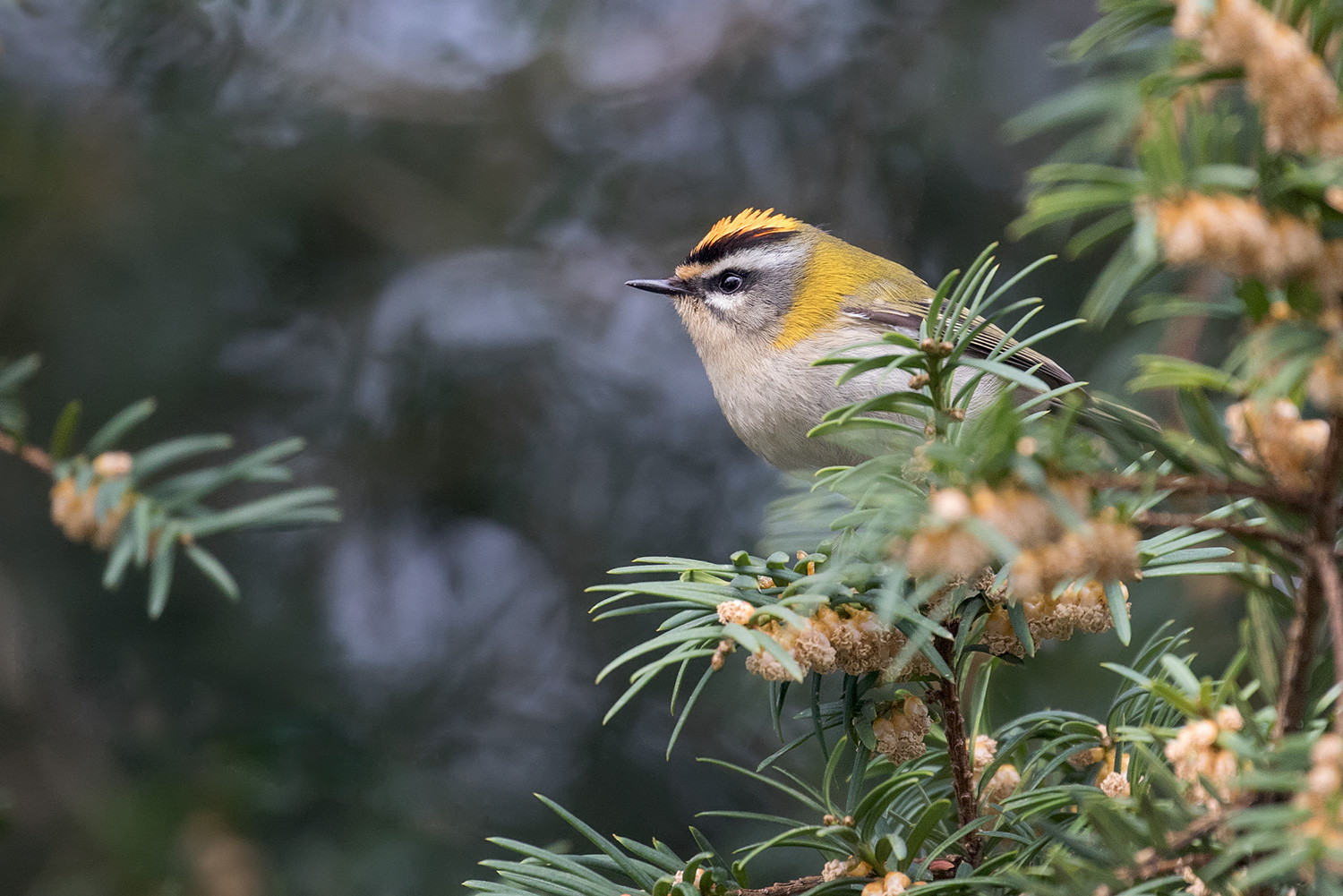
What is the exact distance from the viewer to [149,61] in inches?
91.7

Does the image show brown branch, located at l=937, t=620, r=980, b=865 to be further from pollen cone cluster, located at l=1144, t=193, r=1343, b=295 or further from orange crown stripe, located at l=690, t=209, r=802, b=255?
orange crown stripe, located at l=690, t=209, r=802, b=255

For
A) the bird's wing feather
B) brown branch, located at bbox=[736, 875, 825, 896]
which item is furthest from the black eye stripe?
brown branch, located at bbox=[736, 875, 825, 896]

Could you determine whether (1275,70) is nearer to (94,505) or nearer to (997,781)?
(997,781)

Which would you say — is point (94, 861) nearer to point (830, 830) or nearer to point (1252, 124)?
point (830, 830)

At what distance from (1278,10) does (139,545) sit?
95 centimetres

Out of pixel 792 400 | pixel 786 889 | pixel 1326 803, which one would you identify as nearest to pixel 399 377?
pixel 792 400

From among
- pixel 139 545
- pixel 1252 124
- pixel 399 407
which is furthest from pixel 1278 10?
pixel 399 407

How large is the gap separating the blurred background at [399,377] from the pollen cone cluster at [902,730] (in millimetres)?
1130

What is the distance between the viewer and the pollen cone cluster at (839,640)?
746 mm

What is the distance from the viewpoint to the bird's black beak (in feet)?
7.24

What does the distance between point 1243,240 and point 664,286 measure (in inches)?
69.8

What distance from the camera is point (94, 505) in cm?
101

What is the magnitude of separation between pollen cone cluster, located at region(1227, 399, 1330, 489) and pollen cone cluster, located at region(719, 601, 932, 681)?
27 centimetres

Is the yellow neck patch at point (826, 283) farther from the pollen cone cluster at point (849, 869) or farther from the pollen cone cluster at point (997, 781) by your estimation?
the pollen cone cluster at point (849, 869)
